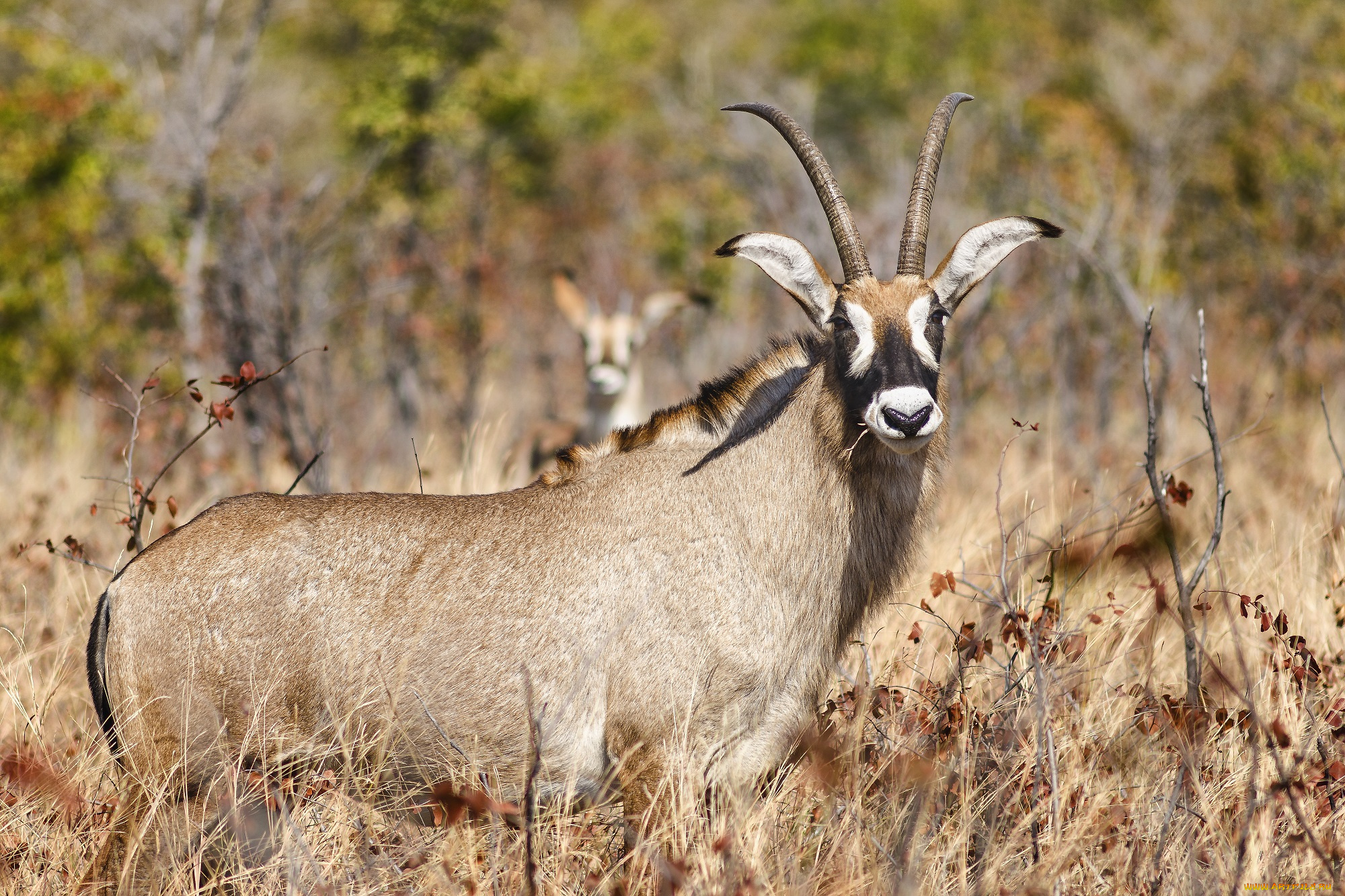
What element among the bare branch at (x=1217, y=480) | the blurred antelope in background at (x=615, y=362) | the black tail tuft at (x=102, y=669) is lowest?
the black tail tuft at (x=102, y=669)

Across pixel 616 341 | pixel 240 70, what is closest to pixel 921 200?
pixel 616 341

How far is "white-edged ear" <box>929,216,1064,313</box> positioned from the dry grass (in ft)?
3.32

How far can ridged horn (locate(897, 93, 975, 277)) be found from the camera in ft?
15.4

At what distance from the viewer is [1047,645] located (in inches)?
182

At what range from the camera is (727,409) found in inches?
191

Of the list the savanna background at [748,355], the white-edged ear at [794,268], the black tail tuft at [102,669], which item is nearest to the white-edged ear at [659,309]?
the savanna background at [748,355]

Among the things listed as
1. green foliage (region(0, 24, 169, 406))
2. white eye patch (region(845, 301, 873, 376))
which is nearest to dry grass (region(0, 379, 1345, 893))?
white eye patch (region(845, 301, 873, 376))

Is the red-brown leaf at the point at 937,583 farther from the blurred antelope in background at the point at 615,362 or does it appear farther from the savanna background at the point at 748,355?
the blurred antelope in background at the point at 615,362

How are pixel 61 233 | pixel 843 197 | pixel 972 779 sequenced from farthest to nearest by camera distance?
pixel 61 233
pixel 843 197
pixel 972 779

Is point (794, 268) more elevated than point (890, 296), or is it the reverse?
point (794, 268)

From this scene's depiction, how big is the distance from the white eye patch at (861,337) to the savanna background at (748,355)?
746 millimetres

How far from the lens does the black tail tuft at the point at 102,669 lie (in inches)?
167

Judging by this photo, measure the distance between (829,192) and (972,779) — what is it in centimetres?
233

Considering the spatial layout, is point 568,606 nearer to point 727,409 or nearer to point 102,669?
point 727,409
